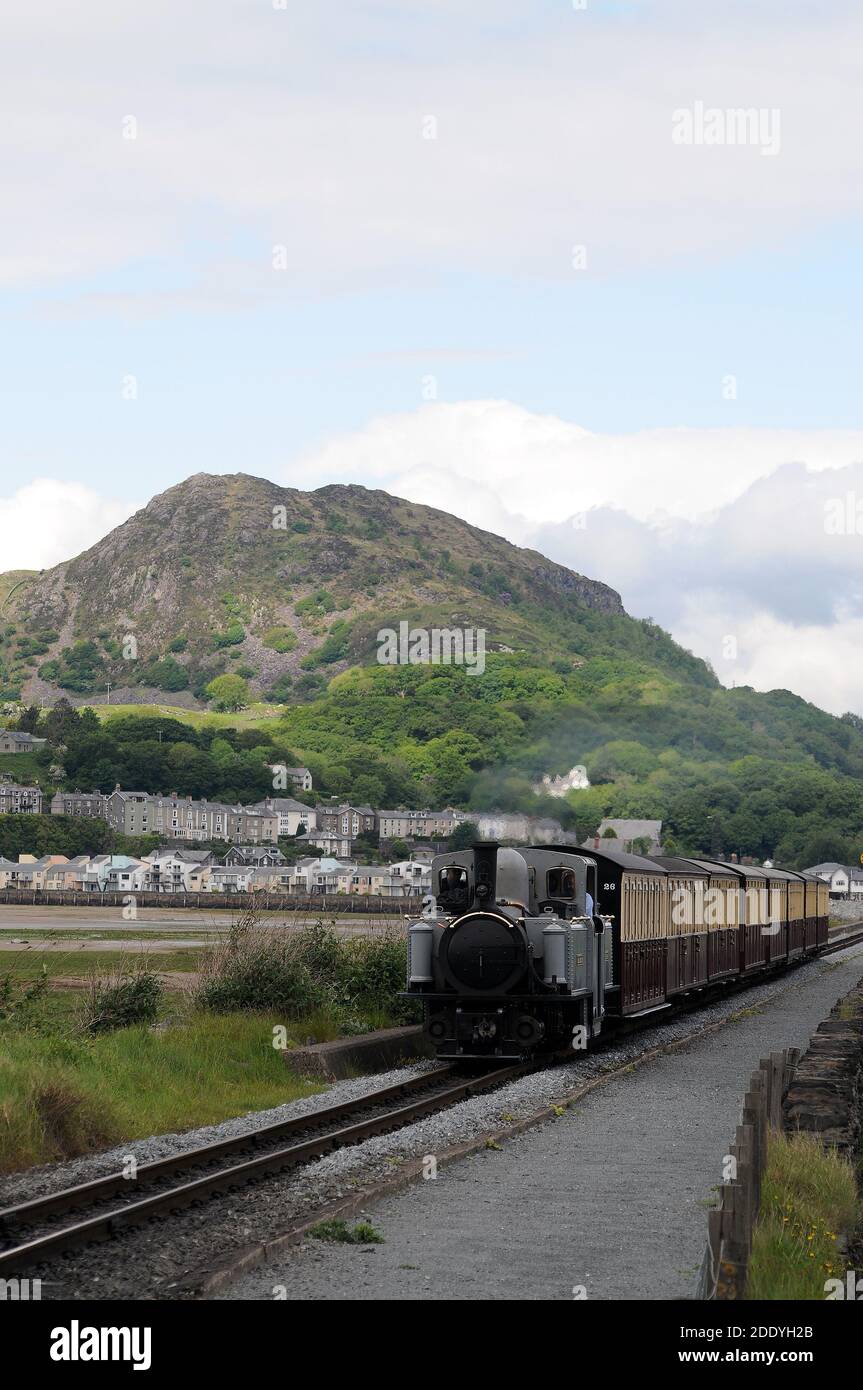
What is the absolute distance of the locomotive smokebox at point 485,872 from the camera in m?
24.1

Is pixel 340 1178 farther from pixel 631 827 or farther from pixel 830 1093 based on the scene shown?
pixel 631 827

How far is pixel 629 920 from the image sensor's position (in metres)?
28.9

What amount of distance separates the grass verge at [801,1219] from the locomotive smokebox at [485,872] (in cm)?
932

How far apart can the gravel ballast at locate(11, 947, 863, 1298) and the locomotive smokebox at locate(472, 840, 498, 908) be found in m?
2.74

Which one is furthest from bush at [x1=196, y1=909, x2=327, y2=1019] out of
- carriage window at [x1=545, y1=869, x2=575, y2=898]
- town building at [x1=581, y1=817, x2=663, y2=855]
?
town building at [x1=581, y1=817, x2=663, y2=855]

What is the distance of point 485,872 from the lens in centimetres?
2419

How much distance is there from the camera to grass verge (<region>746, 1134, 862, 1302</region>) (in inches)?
410

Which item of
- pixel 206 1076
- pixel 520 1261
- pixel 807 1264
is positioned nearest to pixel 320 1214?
pixel 520 1261

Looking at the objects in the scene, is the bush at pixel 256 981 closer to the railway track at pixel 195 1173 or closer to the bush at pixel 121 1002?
the bush at pixel 121 1002

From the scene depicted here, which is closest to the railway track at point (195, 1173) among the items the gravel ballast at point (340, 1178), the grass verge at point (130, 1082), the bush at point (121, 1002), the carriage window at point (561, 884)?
the gravel ballast at point (340, 1178)

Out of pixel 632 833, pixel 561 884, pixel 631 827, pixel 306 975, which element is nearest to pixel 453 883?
pixel 561 884

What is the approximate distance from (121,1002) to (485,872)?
597cm

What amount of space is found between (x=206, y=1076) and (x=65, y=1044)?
240 cm
